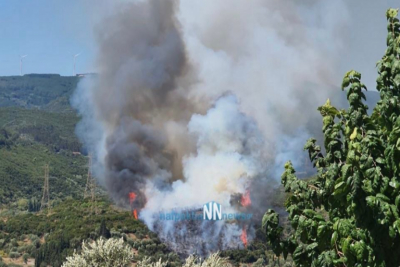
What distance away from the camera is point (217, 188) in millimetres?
89062

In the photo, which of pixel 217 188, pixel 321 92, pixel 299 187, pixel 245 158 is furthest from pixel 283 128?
pixel 299 187

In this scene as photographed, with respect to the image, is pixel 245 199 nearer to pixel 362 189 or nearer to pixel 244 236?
pixel 244 236

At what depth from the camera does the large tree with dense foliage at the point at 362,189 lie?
1389 centimetres

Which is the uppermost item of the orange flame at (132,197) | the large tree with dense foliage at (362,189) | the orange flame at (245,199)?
the orange flame at (132,197)

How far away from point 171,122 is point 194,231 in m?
18.3

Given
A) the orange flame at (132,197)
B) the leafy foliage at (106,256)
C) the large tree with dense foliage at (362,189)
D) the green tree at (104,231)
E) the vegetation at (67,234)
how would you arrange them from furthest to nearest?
the orange flame at (132,197), the green tree at (104,231), the vegetation at (67,234), the leafy foliage at (106,256), the large tree with dense foliage at (362,189)

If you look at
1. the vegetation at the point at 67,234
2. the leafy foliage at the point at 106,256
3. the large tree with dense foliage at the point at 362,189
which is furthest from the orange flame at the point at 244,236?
the large tree with dense foliage at the point at 362,189

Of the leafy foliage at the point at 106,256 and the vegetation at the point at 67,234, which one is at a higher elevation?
the vegetation at the point at 67,234

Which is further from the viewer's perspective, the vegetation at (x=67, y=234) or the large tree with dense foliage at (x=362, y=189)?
the vegetation at (x=67, y=234)

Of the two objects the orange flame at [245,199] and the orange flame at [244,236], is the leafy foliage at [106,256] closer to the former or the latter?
the orange flame at [245,199]

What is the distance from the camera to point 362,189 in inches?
547

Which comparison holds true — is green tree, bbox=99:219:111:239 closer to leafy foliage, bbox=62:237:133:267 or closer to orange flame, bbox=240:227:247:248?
orange flame, bbox=240:227:247:248

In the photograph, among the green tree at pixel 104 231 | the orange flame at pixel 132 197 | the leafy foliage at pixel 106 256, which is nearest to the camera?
the leafy foliage at pixel 106 256

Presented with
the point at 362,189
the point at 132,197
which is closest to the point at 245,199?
the point at 132,197
